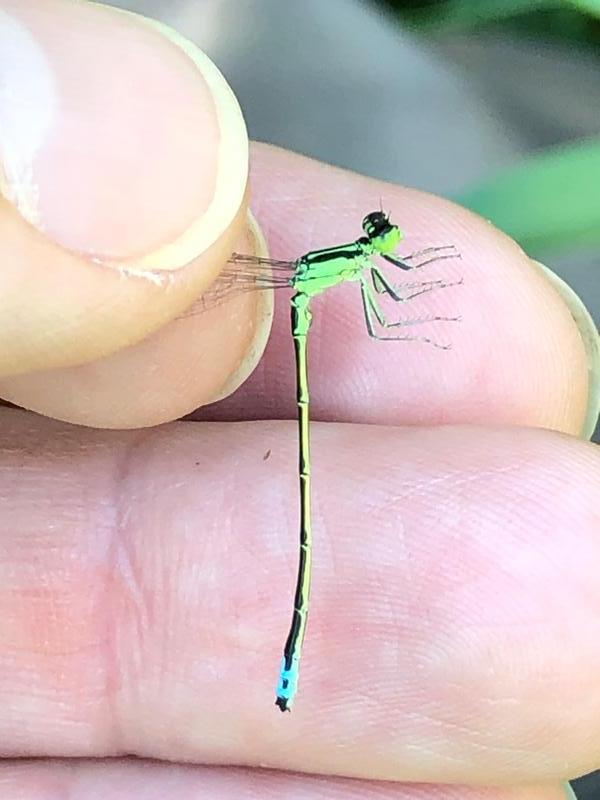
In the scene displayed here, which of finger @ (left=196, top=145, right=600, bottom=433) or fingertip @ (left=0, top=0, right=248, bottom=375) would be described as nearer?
fingertip @ (left=0, top=0, right=248, bottom=375)

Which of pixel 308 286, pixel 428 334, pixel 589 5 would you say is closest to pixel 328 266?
pixel 308 286

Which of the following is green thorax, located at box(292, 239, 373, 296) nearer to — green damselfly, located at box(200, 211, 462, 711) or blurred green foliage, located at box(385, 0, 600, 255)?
green damselfly, located at box(200, 211, 462, 711)

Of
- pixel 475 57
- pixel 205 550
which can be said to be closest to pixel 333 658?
pixel 205 550

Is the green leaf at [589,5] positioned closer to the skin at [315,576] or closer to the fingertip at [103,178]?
the skin at [315,576]

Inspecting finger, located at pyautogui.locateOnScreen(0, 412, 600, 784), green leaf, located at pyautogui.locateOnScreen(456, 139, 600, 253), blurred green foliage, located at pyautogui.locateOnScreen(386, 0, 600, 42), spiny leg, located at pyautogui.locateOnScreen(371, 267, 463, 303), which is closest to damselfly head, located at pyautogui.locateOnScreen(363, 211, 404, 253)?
spiny leg, located at pyautogui.locateOnScreen(371, 267, 463, 303)

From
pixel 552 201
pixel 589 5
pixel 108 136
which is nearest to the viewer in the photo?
pixel 108 136

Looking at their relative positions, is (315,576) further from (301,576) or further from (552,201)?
(552,201)
